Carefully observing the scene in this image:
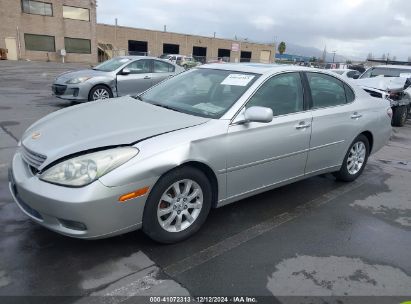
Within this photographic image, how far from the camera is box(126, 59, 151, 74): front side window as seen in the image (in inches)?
402

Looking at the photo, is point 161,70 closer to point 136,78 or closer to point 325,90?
point 136,78

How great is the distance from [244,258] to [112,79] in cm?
774

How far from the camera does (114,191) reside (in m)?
2.81

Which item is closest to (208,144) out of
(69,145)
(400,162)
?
(69,145)

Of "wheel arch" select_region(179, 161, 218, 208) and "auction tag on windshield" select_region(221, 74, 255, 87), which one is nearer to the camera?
"wheel arch" select_region(179, 161, 218, 208)

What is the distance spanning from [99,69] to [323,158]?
303 inches

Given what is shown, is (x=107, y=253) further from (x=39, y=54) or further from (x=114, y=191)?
(x=39, y=54)

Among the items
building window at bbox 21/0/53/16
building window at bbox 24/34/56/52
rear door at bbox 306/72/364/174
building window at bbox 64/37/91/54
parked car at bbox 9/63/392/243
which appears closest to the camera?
parked car at bbox 9/63/392/243

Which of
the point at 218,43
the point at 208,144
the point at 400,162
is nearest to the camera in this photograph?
the point at 208,144

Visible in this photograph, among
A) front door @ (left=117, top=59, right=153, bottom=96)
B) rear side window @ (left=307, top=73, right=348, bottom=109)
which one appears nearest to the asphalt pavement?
rear side window @ (left=307, top=73, right=348, bottom=109)

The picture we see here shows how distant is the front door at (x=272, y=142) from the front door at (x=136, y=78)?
259 inches

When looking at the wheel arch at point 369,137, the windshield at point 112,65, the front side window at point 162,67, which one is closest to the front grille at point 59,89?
the windshield at point 112,65

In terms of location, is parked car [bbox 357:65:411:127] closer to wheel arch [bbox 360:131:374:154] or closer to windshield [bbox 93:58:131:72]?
wheel arch [bbox 360:131:374:154]

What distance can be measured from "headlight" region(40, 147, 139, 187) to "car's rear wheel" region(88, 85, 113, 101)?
23.0 ft
